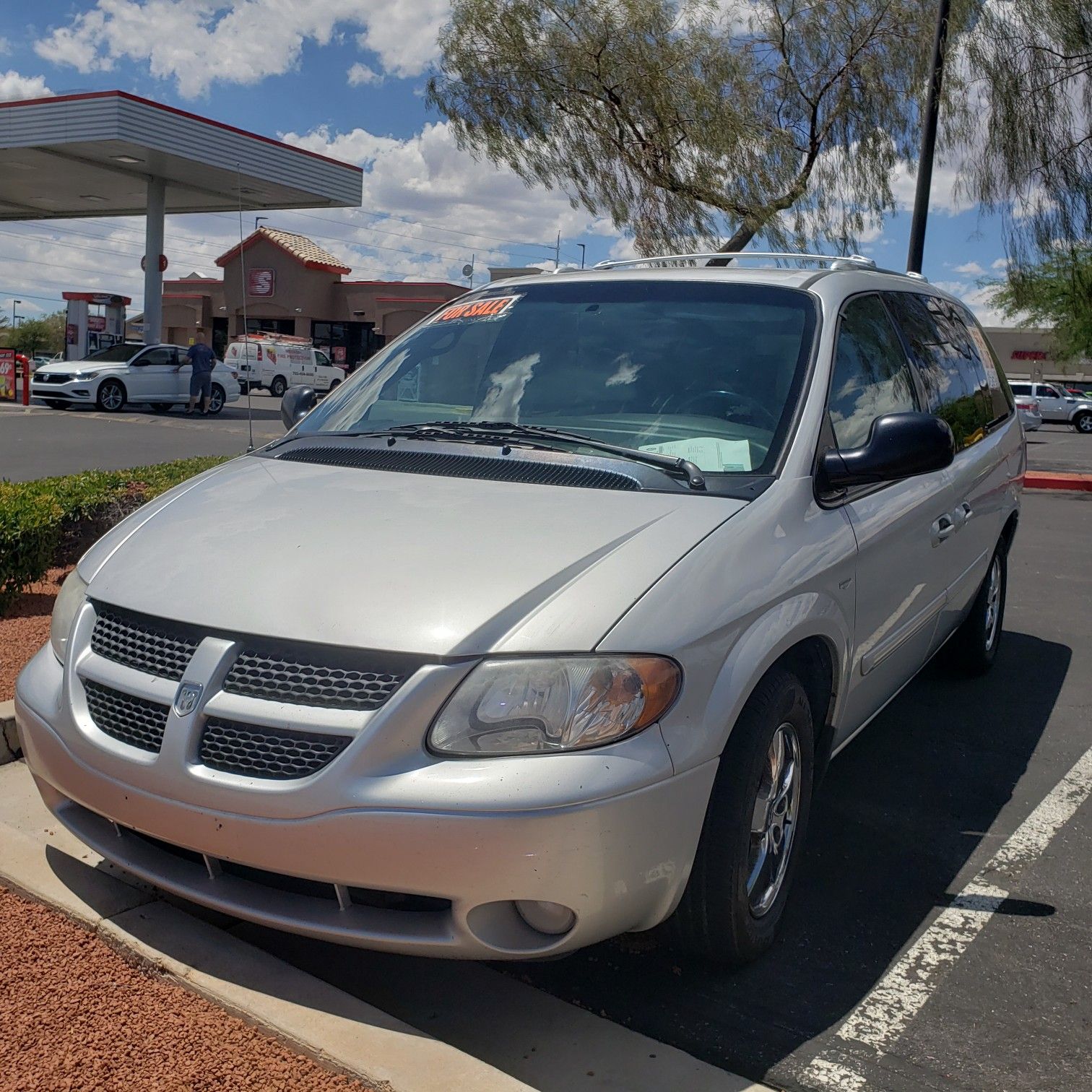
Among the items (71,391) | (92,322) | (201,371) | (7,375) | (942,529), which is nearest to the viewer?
(942,529)

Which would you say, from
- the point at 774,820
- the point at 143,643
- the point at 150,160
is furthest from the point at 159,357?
the point at 774,820

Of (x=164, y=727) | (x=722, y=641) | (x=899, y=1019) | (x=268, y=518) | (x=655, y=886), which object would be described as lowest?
(x=899, y=1019)

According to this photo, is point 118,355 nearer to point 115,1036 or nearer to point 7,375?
point 7,375

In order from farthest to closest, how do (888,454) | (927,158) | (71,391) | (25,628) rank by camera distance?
(71,391), (927,158), (25,628), (888,454)

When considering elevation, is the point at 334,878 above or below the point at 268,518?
below

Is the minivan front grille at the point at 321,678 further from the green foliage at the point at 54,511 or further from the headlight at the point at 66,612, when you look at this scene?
the green foliage at the point at 54,511

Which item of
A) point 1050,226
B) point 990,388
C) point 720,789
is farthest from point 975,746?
point 1050,226

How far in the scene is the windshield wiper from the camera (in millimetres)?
3229

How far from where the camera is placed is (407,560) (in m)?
2.75

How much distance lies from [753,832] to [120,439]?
17.2 meters

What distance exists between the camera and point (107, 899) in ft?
10.1

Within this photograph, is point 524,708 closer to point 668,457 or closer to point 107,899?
point 668,457

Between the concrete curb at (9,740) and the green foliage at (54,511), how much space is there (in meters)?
2.06

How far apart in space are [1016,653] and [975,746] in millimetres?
1815
